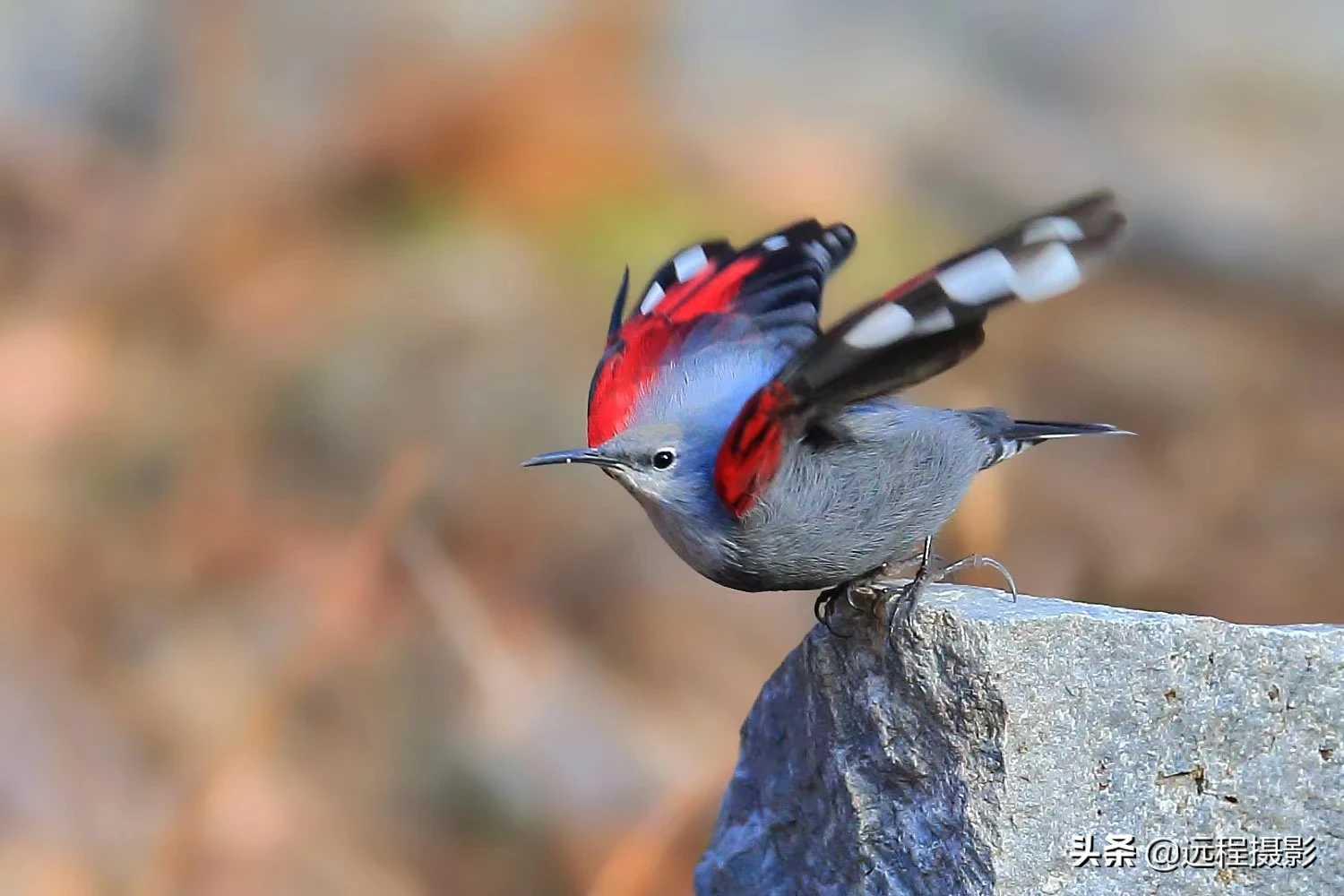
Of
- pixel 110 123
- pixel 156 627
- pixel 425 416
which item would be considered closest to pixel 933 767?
pixel 425 416

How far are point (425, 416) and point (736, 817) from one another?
0.97 metres

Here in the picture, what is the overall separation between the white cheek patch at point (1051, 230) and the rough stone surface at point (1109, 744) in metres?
0.31

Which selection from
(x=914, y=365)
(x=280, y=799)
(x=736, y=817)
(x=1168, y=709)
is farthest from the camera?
(x=280, y=799)

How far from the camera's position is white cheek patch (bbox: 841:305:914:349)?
0.96 meters

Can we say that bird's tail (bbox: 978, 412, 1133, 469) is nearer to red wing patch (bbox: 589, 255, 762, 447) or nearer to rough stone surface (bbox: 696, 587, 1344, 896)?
rough stone surface (bbox: 696, 587, 1344, 896)

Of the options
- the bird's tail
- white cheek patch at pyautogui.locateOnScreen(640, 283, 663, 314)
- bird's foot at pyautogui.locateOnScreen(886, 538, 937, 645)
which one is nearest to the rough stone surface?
bird's foot at pyautogui.locateOnScreen(886, 538, 937, 645)

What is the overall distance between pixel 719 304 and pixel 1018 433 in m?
0.29

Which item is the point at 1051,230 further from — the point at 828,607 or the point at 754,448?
the point at 828,607

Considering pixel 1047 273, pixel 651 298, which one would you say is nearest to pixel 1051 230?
pixel 1047 273

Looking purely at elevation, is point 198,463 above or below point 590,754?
above

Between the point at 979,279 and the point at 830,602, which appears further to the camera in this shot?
the point at 830,602

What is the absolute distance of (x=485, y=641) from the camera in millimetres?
2104

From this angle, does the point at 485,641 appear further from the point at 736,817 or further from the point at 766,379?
the point at 766,379

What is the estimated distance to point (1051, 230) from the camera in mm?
936
